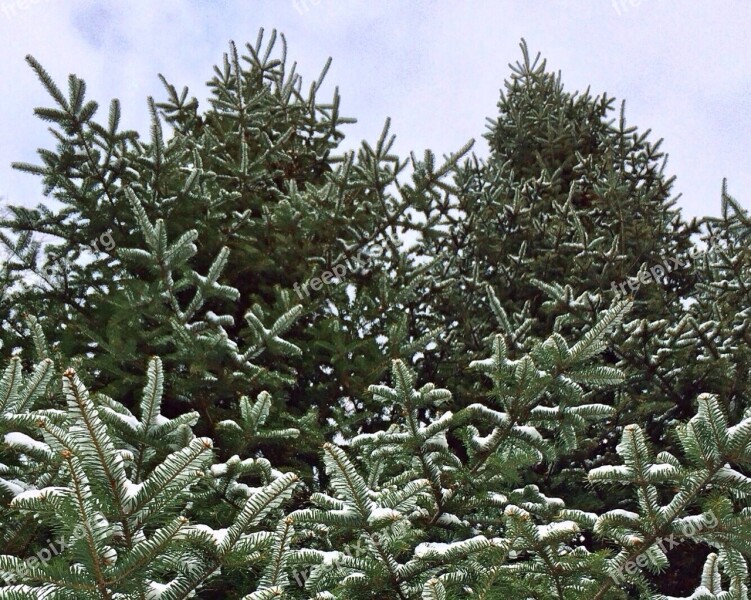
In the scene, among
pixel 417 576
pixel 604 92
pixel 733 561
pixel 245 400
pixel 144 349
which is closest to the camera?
pixel 733 561

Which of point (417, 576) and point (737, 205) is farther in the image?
point (737, 205)

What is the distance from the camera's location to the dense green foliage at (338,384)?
7.24 feet

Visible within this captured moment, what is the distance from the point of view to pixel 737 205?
581 centimetres

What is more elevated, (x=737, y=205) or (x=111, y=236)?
(x=737, y=205)

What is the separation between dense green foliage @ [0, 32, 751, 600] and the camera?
2.21m

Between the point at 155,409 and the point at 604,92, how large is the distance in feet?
38.2

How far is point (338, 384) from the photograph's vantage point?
5.13 m

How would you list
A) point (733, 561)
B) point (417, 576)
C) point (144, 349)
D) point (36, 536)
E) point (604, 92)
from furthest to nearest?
1. point (604, 92)
2. point (144, 349)
3. point (36, 536)
4. point (417, 576)
5. point (733, 561)

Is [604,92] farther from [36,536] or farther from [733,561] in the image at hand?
[36,536]

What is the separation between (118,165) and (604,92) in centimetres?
995

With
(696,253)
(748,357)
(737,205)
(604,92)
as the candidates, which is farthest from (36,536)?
(604,92)

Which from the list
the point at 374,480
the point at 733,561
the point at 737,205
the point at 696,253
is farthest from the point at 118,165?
the point at 696,253

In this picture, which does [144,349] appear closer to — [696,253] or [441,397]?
[441,397]

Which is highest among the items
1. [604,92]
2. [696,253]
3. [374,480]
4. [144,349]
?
[604,92]
